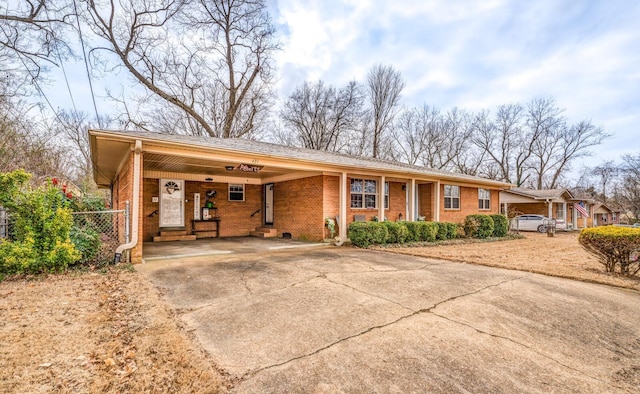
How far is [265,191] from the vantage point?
1352 cm

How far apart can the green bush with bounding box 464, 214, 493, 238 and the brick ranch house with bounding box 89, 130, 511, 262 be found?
1112mm

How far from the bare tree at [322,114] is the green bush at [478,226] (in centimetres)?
1460

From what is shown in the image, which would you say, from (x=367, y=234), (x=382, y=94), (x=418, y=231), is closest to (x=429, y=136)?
(x=382, y=94)

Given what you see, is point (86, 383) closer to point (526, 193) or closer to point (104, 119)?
point (104, 119)

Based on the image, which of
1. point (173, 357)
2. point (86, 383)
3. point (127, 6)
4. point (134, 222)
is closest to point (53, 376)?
point (86, 383)

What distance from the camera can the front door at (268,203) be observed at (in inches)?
522

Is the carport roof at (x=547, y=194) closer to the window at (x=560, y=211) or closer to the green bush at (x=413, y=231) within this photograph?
the window at (x=560, y=211)

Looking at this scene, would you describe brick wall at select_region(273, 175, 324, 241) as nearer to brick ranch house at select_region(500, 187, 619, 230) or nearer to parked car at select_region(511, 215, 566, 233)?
brick ranch house at select_region(500, 187, 619, 230)

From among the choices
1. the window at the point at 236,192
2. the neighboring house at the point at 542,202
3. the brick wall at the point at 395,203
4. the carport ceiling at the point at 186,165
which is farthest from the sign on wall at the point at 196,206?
the neighboring house at the point at 542,202

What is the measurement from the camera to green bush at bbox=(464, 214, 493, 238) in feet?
45.2

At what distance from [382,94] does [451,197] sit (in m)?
13.6

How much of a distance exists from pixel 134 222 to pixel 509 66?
1573cm

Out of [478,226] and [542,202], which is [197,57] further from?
[542,202]

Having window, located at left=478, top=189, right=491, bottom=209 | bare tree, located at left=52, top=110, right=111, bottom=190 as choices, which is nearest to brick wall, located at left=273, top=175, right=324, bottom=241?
window, located at left=478, top=189, right=491, bottom=209
